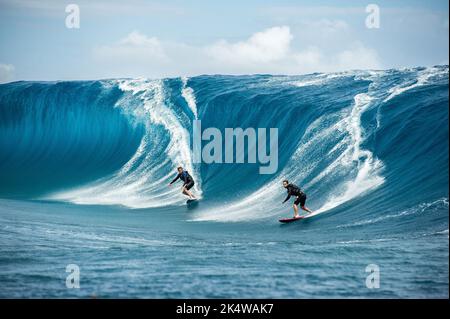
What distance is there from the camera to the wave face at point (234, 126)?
14.0m

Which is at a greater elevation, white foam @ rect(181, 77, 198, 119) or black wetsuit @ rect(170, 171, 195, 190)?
white foam @ rect(181, 77, 198, 119)

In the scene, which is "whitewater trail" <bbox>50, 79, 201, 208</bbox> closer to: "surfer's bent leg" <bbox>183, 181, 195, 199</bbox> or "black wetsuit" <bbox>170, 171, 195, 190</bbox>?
"surfer's bent leg" <bbox>183, 181, 195, 199</bbox>

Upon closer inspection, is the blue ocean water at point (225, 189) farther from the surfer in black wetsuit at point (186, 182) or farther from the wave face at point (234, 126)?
the surfer in black wetsuit at point (186, 182)

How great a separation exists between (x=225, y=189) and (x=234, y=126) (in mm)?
3536

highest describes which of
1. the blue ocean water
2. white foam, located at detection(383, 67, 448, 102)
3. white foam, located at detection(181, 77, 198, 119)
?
white foam, located at detection(181, 77, 198, 119)

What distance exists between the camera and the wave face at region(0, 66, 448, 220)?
551 inches

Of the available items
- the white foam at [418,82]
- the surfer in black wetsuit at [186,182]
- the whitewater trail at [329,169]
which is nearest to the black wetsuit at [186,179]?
the surfer in black wetsuit at [186,182]

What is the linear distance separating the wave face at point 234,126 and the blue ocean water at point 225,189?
0.05 meters

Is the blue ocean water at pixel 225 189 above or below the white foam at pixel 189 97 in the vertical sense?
below

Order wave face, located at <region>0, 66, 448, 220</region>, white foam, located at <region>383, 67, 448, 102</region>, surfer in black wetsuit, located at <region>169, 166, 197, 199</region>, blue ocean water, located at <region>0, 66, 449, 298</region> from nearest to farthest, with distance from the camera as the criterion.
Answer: blue ocean water, located at <region>0, 66, 449, 298</region> → wave face, located at <region>0, 66, 448, 220</region> → surfer in black wetsuit, located at <region>169, 166, 197, 199</region> → white foam, located at <region>383, 67, 448, 102</region>

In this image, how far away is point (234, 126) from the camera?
20.1m

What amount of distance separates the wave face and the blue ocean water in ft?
0.17

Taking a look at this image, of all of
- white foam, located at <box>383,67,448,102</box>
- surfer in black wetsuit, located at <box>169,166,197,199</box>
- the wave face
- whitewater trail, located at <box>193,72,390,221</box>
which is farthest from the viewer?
white foam, located at <box>383,67,448,102</box>

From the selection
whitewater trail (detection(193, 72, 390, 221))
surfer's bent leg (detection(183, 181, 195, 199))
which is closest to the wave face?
whitewater trail (detection(193, 72, 390, 221))
